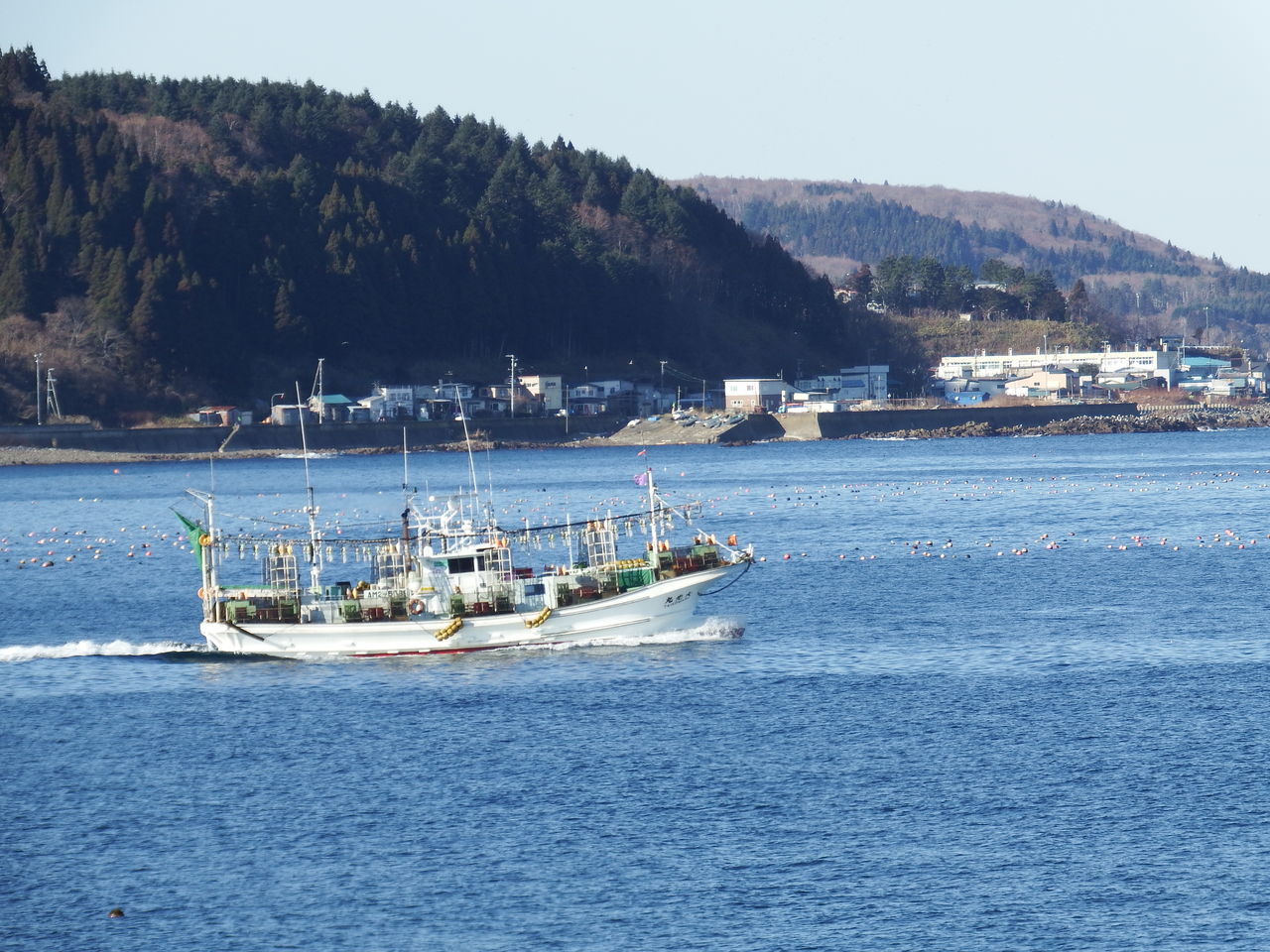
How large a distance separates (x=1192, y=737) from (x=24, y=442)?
423 ft

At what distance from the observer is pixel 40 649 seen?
4966cm

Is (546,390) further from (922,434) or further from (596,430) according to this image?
(922,434)

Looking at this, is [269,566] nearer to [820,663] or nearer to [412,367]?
[820,663]

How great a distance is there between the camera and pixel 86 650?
4950 centimetres

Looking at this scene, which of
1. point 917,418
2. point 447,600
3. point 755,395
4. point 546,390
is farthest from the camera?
point 755,395

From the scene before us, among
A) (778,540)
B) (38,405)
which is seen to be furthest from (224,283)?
(778,540)

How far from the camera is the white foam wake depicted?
48969mm

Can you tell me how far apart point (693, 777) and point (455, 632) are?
14.1 m

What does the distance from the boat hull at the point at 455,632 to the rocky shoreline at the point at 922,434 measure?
347 feet

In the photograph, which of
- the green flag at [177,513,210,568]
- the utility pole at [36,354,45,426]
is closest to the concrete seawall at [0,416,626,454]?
the utility pole at [36,354,45,426]

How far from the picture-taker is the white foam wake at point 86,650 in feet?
161

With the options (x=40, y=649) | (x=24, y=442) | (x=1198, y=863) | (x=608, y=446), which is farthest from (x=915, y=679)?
(x=608, y=446)

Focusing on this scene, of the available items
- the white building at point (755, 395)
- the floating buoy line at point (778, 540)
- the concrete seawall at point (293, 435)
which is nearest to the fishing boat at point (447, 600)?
the floating buoy line at point (778, 540)

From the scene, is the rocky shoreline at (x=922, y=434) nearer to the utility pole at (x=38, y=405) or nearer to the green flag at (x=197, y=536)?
the utility pole at (x=38, y=405)
